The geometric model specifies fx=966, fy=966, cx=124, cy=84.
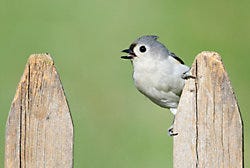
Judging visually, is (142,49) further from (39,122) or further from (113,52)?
(113,52)

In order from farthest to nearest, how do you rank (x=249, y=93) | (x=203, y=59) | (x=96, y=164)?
1. (x=249, y=93)
2. (x=96, y=164)
3. (x=203, y=59)

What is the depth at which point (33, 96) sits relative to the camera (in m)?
3.67

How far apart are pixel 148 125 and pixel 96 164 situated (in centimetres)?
94

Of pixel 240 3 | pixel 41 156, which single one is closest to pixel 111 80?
pixel 240 3

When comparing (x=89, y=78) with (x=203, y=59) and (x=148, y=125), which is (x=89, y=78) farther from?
(x=203, y=59)

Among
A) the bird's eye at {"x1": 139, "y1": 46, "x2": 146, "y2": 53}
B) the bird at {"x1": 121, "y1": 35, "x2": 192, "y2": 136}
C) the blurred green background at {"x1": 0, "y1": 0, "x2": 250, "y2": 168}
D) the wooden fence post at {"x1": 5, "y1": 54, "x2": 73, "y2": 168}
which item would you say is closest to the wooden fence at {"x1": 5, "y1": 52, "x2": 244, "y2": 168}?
the wooden fence post at {"x1": 5, "y1": 54, "x2": 73, "y2": 168}

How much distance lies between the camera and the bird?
4.55 metres

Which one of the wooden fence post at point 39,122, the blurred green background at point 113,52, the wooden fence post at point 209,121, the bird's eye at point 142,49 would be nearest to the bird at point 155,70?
the bird's eye at point 142,49

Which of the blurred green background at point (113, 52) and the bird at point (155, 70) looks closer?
the bird at point (155, 70)

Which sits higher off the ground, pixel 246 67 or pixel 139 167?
pixel 246 67

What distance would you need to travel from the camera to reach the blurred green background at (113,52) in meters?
7.33

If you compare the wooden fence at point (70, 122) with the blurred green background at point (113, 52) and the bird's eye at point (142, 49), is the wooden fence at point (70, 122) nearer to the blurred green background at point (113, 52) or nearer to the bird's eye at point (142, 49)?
the bird's eye at point (142, 49)

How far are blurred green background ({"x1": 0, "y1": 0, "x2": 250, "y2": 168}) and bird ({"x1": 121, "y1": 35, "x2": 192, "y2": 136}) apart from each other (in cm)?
227

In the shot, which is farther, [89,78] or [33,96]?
[89,78]
